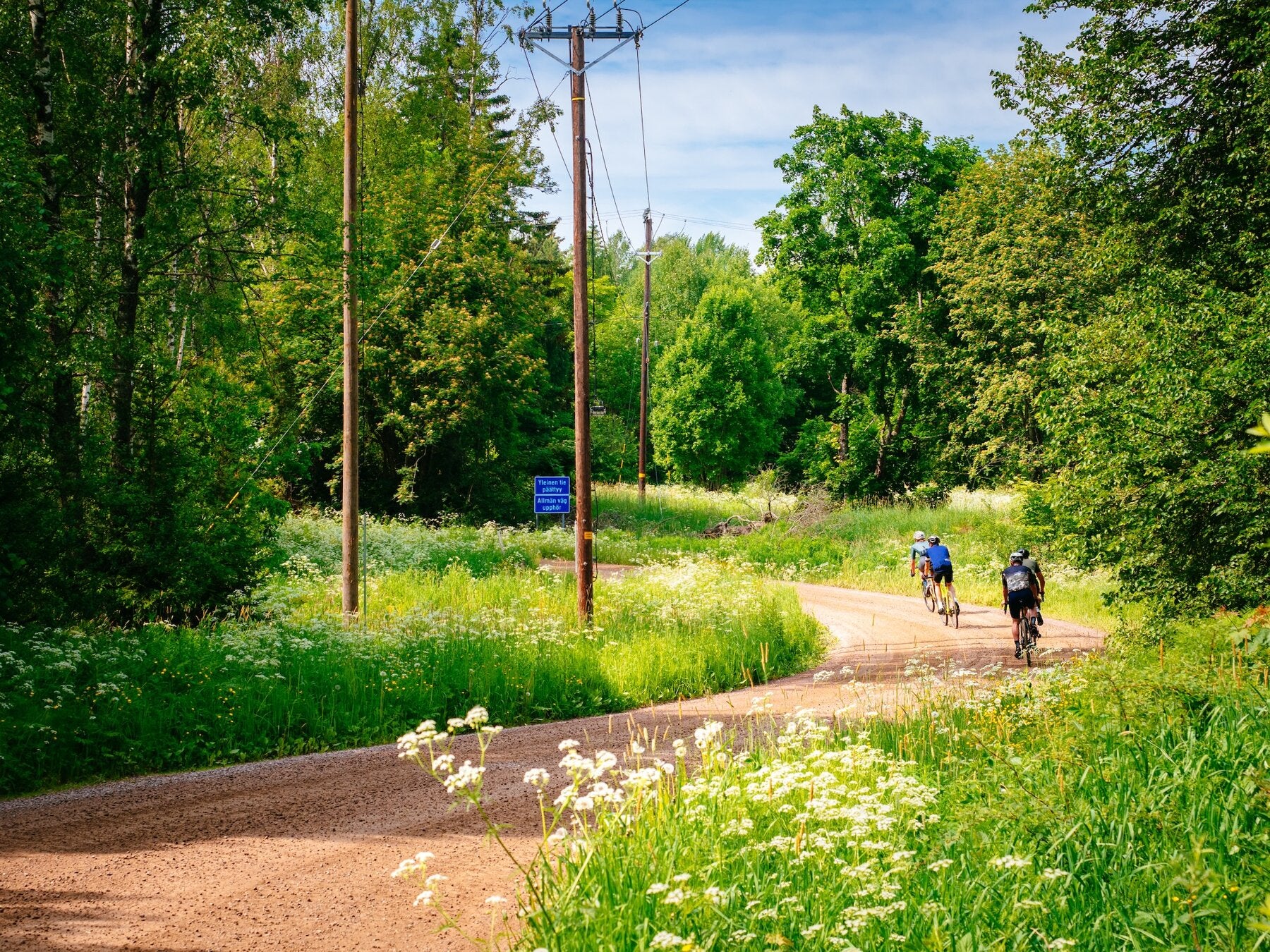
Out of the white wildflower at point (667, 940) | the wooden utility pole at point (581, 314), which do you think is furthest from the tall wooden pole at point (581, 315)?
the white wildflower at point (667, 940)

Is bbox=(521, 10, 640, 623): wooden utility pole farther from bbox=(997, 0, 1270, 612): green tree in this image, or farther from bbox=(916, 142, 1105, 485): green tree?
bbox=(916, 142, 1105, 485): green tree

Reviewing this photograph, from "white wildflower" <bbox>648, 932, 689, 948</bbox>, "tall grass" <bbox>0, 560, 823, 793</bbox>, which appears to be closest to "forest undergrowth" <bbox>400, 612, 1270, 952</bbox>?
"white wildflower" <bbox>648, 932, 689, 948</bbox>

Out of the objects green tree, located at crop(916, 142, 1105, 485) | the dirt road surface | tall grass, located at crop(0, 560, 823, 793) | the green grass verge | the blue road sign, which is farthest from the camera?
green tree, located at crop(916, 142, 1105, 485)

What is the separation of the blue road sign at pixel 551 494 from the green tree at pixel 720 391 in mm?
27656

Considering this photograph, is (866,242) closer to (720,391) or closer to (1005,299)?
(1005,299)

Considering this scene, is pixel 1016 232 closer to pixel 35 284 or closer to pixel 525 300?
pixel 525 300

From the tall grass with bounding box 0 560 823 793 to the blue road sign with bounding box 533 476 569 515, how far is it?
7406mm

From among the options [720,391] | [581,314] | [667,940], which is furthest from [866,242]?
[667,940]

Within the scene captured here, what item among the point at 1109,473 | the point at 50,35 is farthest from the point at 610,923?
the point at 50,35

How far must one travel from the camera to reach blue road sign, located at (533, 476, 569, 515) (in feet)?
75.6

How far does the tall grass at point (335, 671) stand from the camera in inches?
327

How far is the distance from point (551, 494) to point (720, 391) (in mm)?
29156

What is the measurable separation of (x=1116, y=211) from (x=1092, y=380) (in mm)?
3180

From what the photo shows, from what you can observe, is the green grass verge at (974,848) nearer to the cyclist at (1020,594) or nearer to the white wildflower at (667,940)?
the white wildflower at (667,940)
